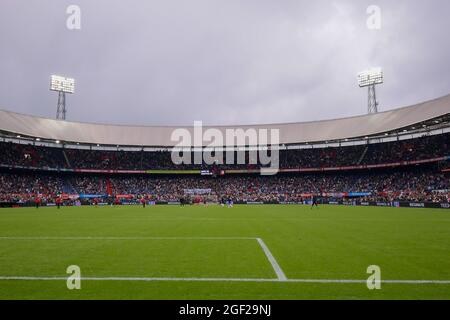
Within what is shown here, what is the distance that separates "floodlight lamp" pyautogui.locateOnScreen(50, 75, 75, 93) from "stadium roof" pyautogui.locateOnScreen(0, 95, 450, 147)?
707cm

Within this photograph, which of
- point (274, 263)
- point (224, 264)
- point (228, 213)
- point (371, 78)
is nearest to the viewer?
point (224, 264)

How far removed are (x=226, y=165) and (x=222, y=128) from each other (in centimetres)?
912

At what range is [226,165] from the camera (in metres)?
80.3

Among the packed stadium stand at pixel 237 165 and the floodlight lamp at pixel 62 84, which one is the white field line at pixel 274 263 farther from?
the floodlight lamp at pixel 62 84

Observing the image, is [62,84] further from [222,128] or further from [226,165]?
[226,165]

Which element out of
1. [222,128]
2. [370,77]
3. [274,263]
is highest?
[370,77]

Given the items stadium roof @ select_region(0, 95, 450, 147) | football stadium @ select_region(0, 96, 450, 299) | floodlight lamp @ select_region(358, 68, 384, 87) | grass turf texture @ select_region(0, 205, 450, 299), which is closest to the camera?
grass turf texture @ select_region(0, 205, 450, 299)

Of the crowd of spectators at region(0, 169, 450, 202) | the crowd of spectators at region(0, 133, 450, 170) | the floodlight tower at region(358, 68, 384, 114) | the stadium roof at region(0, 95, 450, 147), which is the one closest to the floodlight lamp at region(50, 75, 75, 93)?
the stadium roof at region(0, 95, 450, 147)

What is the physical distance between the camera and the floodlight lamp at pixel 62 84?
68.6 metres

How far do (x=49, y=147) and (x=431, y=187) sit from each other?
250 feet

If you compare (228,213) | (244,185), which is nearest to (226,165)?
(244,185)

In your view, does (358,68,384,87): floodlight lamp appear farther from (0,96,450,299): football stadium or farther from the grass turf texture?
the grass turf texture

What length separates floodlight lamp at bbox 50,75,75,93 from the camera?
225ft

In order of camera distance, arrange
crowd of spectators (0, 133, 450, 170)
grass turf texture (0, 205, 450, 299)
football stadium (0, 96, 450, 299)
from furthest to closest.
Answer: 1. crowd of spectators (0, 133, 450, 170)
2. football stadium (0, 96, 450, 299)
3. grass turf texture (0, 205, 450, 299)
